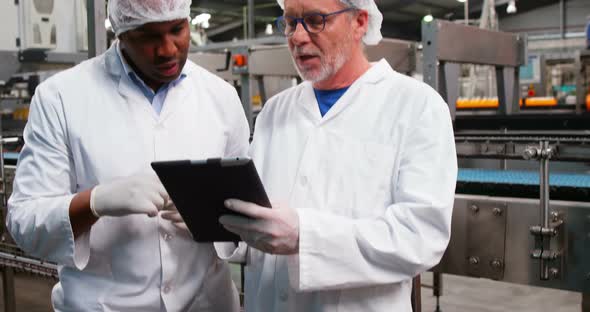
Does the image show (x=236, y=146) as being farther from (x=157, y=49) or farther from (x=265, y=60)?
(x=265, y=60)

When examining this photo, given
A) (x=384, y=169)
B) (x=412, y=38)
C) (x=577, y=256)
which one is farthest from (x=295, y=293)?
(x=412, y=38)

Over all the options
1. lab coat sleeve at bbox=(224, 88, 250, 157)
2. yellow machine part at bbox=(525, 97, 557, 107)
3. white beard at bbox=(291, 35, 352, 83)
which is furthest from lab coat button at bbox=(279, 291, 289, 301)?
yellow machine part at bbox=(525, 97, 557, 107)

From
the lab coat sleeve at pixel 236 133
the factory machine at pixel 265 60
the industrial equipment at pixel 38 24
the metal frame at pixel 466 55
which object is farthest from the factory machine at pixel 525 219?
the industrial equipment at pixel 38 24

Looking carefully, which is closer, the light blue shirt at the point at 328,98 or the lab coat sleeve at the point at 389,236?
the lab coat sleeve at the point at 389,236

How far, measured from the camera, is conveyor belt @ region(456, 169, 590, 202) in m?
1.66

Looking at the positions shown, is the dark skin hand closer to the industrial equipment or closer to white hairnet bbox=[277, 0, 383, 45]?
white hairnet bbox=[277, 0, 383, 45]

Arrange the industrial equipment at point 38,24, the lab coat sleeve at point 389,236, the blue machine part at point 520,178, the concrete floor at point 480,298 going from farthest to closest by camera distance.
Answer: the concrete floor at point 480,298
the industrial equipment at point 38,24
the blue machine part at point 520,178
the lab coat sleeve at point 389,236

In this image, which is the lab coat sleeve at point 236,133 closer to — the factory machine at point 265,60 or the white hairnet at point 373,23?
the white hairnet at point 373,23

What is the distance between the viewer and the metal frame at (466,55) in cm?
296

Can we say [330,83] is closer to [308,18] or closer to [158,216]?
[308,18]

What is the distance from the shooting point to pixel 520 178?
189cm

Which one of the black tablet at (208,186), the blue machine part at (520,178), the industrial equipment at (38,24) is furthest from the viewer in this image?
the industrial equipment at (38,24)

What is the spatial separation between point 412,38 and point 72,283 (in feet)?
46.3

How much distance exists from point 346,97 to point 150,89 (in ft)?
1.37
